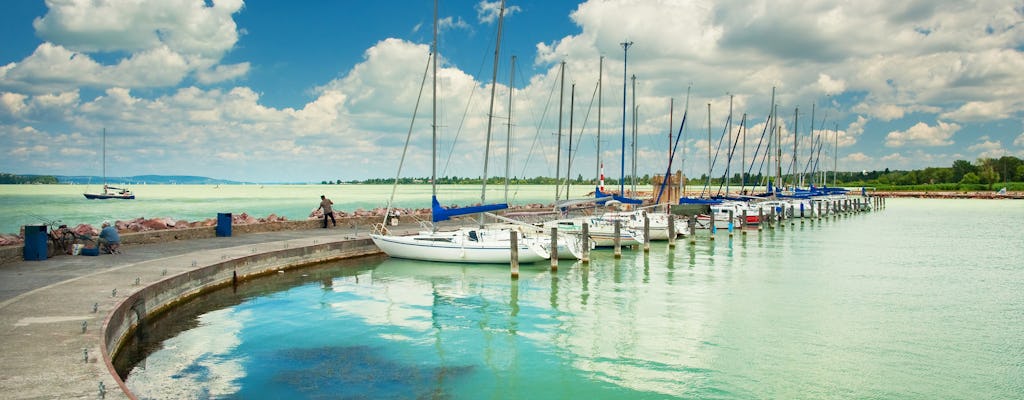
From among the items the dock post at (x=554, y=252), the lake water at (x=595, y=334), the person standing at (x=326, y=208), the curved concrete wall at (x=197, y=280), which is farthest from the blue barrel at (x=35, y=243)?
the dock post at (x=554, y=252)

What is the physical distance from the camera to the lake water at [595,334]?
35.3 ft

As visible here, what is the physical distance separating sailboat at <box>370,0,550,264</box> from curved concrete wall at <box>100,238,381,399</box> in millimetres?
1512

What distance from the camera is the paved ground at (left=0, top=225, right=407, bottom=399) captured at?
298 inches

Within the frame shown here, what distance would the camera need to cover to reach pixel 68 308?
36.9ft

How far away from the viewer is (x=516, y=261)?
21469 mm

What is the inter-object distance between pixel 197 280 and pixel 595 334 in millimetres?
10143

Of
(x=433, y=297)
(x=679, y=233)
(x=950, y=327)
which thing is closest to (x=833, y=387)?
(x=950, y=327)

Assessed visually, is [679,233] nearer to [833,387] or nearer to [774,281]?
[774,281]

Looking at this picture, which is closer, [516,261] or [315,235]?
[516,261]

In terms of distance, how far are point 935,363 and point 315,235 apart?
72.8ft

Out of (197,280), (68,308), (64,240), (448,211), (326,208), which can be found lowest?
(197,280)

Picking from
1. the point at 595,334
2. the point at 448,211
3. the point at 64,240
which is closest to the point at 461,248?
the point at 448,211

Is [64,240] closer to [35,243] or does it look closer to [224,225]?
[35,243]

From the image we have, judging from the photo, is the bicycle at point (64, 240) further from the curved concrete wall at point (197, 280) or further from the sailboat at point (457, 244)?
the sailboat at point (457, 244)
